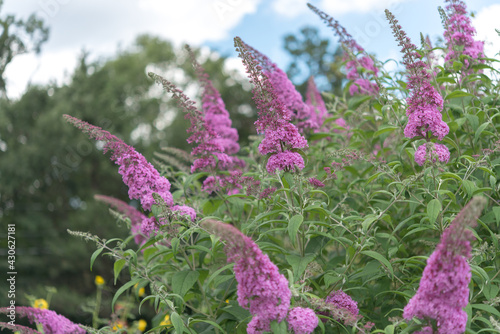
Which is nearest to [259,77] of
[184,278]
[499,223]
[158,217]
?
[158,217]

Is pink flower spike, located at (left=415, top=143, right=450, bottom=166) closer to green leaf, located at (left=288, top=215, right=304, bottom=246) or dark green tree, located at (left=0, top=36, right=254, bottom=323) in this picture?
green leaf, located at (left=288, top=215, right=304, bottom=246)

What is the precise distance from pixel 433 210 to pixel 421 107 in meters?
0.77

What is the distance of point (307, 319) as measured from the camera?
275 cm

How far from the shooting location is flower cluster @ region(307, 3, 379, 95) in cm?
500

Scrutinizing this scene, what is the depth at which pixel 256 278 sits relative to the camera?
2.55 meters

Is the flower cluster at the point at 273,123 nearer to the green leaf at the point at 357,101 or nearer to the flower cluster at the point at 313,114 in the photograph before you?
the flower cluster at the point at 313,114

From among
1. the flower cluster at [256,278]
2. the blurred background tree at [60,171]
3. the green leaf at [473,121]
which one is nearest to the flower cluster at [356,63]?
the green leaf at [473,121]

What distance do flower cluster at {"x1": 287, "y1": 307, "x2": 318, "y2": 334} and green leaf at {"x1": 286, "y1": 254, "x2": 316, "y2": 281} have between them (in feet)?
1.38

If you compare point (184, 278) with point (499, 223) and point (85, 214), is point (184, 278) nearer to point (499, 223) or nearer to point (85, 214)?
point (499, 223)

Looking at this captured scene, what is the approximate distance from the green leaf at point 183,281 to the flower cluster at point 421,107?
1771 millimetres

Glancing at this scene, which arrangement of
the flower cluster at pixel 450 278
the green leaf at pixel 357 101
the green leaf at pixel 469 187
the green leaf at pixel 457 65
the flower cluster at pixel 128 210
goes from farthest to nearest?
the green leaf at pixel 357 101, the green leaf at pixel 457 65, the flower cluster at pixel 128 210, the green leaf at pixel 469 187, the flower cluster at pixel 450 278

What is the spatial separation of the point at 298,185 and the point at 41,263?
1962 centimetres

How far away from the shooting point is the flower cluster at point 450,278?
90.0 inches

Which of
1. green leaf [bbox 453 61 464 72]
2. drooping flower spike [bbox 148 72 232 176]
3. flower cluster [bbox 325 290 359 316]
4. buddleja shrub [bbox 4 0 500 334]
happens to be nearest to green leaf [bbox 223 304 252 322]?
buddleja shrub [bbox 4 0 500 334]
